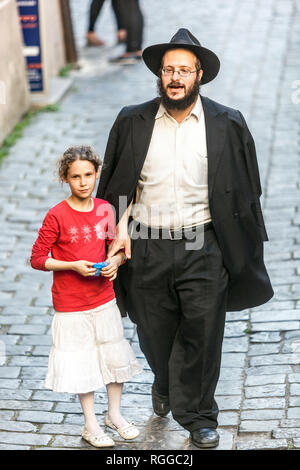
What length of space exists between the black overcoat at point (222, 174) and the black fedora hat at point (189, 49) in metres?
0.16

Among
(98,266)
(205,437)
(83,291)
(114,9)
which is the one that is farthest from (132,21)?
(205,437)

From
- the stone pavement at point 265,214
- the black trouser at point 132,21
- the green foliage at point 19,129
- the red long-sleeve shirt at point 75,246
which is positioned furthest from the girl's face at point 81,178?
the black trouser at point 132,21

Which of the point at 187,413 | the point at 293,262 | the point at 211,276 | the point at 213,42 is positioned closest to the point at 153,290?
the point at 211,276

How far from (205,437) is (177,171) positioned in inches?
55.1

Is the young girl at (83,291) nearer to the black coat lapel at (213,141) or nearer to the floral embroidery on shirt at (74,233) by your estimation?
the floral embroidery on shirt at (74,233)

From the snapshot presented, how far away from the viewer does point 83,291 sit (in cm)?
471

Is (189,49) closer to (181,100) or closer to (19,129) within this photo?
(181,100)

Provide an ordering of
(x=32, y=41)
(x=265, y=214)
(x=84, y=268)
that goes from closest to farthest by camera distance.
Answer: (x=84, y=268)
(x=265, y=214)
(x=32, y=41)

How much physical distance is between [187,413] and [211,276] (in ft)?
2.49

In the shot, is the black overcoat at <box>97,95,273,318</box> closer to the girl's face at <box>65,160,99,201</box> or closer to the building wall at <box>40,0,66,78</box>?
the girl's face at <box>65,160,99,201</box>

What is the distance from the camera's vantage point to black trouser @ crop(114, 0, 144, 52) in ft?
42.3

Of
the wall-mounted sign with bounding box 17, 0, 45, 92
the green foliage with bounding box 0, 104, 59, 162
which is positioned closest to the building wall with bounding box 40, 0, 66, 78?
the wall-mounted sign with bounding box 17, 0, 45, 92
